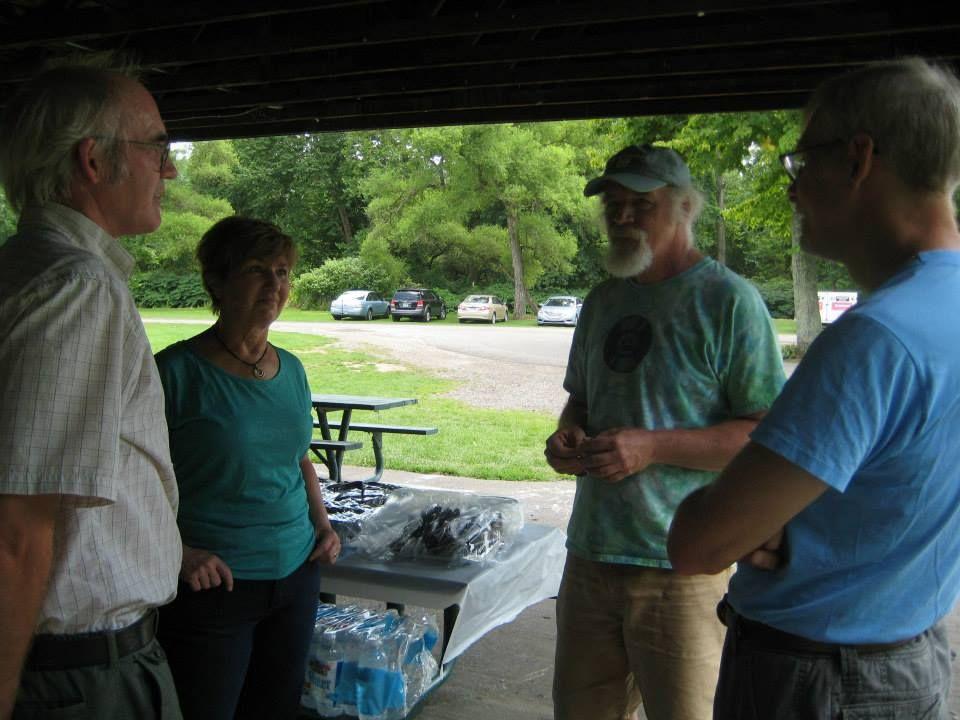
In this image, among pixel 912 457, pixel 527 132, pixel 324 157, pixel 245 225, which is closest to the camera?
pixel 912 457

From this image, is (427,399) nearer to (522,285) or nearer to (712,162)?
(712,162)

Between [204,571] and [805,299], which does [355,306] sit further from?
[204,571]

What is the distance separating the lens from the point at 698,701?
204 centimetres

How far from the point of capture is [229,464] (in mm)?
2184

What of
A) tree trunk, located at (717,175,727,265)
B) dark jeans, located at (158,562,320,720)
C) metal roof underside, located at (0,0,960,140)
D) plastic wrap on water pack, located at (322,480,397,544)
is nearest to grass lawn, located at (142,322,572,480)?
plastic wrap on water pack, located at (322,480,397,544)

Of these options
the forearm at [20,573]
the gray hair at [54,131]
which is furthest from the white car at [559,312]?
the forearm at [20,573]

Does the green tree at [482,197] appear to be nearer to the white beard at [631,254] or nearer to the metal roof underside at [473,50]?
the metal roof underside at [473,50]

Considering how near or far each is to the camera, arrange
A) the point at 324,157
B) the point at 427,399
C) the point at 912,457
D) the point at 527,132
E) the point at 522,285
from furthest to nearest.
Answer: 1. the point at 324,157
2. the point at 522,285
3. the point at 527,132
4. the point at 427,399
5. the point at 912,457

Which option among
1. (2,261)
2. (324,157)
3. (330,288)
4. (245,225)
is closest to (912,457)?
(2,261)

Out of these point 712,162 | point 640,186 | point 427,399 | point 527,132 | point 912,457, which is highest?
point 527,132

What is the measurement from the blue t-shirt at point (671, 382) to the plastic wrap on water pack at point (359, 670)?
1.24 metres

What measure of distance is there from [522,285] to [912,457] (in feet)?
110

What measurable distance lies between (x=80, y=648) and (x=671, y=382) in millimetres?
1440

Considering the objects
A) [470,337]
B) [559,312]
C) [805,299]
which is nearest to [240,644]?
[805,299]
